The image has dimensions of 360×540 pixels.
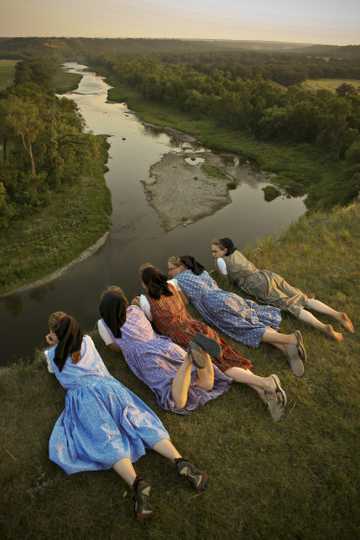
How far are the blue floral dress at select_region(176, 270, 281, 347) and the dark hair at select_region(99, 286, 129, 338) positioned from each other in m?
1.54

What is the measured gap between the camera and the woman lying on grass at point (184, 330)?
4332mm

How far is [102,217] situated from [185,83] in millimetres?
40428

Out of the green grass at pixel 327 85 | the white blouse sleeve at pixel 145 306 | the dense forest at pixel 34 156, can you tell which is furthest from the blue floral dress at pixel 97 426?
the green grass at pixel 327 85

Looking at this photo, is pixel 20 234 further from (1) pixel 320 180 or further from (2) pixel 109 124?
(2) pixel 109 124

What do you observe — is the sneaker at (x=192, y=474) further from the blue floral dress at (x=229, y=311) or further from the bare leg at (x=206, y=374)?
the blue floral dress at (x=229, y=311)

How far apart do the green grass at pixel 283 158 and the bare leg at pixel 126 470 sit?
20582mm

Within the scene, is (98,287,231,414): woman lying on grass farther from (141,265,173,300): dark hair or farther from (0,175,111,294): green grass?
(0,175,111,294): green grass

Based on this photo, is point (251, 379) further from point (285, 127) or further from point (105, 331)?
point (285, 127)

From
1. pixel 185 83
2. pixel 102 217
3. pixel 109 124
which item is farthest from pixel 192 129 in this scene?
pixel 102 217

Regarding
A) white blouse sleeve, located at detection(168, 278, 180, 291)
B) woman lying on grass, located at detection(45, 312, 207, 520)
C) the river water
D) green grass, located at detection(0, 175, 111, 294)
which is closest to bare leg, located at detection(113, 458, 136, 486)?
woman lying on grass, located at detection(45, 312, 207, 520)

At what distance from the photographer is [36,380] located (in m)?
4.92

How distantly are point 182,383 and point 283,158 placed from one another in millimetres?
30164

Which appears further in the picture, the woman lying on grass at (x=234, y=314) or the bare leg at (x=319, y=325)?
the bare leg at (x=319, y=325)

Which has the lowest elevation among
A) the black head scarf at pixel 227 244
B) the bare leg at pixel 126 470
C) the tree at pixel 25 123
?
the bare leg at pixel 126 470
